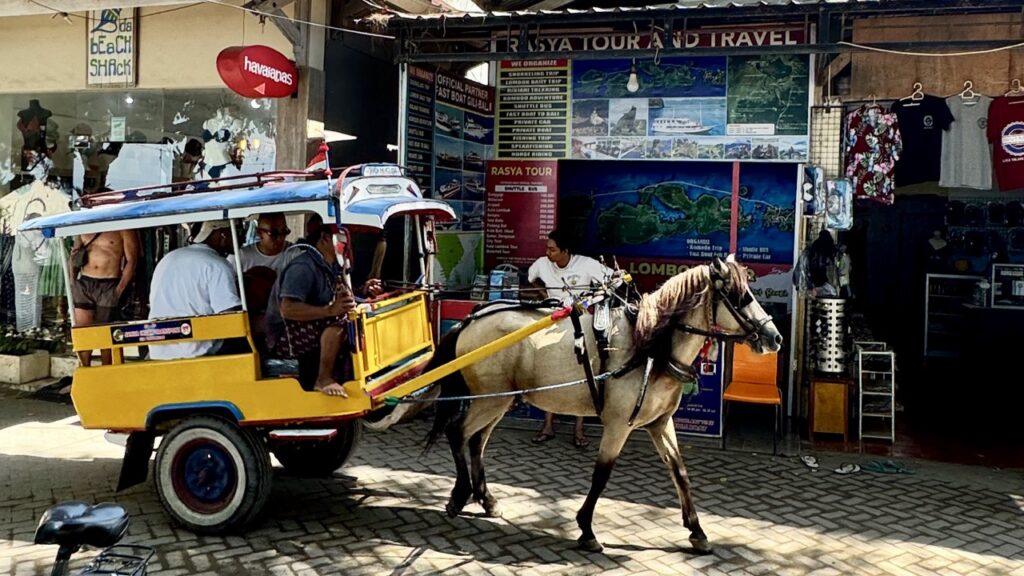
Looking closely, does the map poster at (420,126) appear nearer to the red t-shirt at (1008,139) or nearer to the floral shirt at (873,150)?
the floral shirt at (873,150)

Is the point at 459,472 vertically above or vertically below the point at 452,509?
above

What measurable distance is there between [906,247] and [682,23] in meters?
7.14

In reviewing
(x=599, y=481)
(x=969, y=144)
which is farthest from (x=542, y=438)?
(x=969, y=144)

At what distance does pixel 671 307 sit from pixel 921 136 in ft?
17.0

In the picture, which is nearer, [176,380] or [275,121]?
[176,380]

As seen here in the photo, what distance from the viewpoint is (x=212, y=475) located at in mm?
5414

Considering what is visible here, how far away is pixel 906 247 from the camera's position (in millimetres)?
13102

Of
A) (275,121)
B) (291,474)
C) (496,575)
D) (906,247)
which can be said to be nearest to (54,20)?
(275,121)

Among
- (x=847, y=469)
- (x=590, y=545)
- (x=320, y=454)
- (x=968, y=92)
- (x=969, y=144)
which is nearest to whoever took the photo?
(x=590, y=545)

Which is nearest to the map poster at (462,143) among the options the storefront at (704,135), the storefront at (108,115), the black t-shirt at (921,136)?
the storefront at (704,135)

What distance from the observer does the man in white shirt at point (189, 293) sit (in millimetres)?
5480

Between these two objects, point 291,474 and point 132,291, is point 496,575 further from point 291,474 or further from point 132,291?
point 132,291

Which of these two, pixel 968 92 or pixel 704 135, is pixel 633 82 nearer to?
pixel 704 135

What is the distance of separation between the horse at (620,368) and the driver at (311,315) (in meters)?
0.99
